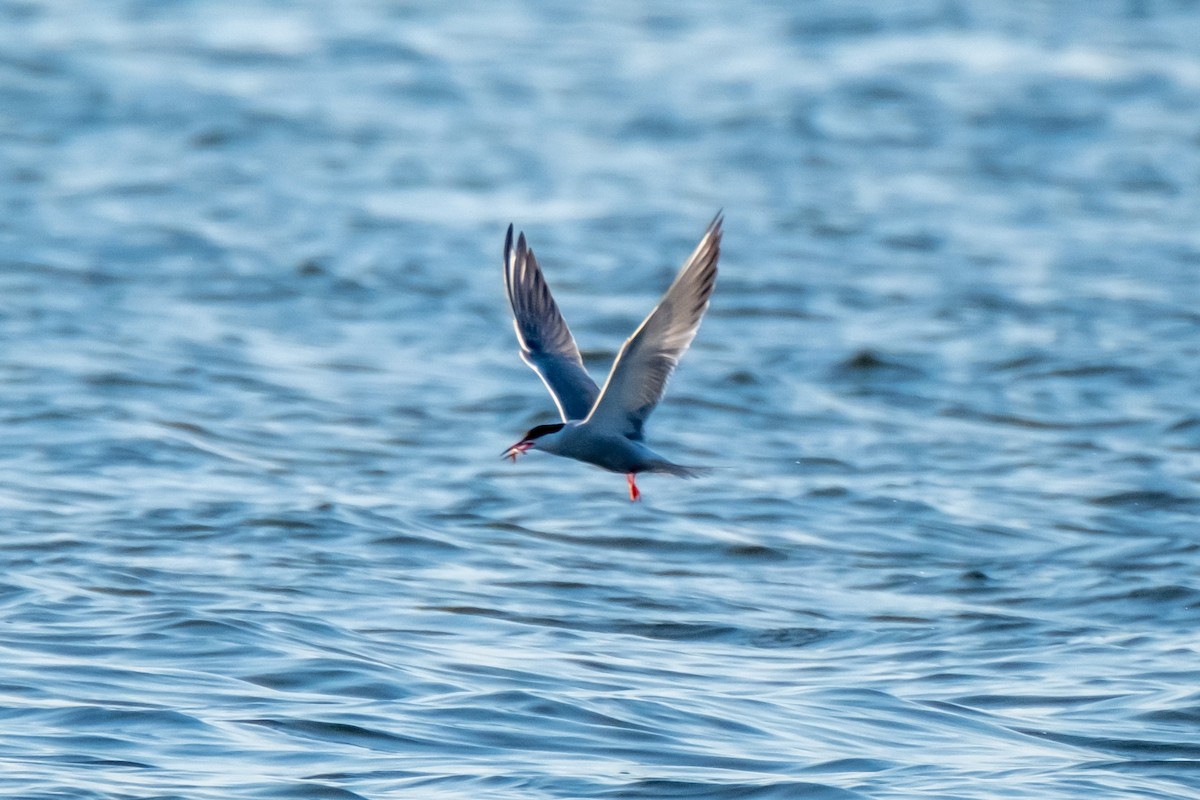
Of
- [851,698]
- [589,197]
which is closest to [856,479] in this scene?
[851,698]

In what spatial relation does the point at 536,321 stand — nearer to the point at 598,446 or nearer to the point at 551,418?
the point at 598,446

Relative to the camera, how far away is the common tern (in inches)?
258

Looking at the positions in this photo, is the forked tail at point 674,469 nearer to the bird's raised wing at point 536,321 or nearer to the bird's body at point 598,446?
the bird's body at point 598,446

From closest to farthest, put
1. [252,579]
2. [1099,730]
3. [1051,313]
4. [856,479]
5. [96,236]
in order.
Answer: [1099,730], [252,579], [856,479], [1051,313], [96,236]

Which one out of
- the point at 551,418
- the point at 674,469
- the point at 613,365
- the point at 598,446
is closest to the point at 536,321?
the point at 613,365

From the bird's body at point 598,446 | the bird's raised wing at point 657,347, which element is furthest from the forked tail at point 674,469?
the bird's raised wing at point 657,347

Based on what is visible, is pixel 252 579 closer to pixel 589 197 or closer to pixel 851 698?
pixel 851 698

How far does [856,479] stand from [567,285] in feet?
14.2

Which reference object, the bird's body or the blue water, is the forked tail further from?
the blue water

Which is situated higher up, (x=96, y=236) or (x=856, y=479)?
(x=96, y=236)

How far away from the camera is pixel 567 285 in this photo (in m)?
14.2

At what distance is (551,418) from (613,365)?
4.24 metres

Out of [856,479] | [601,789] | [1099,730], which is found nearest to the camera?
[601,789]

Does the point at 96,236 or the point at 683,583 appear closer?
the point at 683,583
